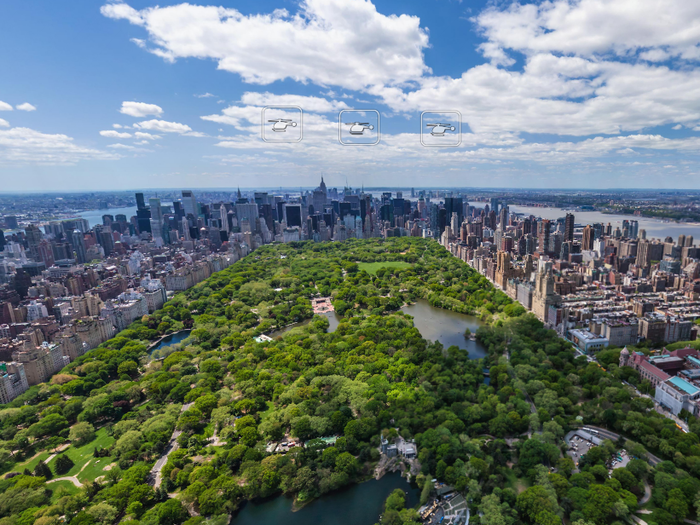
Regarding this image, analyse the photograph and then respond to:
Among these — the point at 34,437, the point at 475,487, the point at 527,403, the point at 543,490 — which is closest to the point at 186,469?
the point at 34,437

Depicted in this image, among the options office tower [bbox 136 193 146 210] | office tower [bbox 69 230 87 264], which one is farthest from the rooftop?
office tower [bbox 136 193 146 210]

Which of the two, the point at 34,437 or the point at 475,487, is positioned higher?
the point at 475,487

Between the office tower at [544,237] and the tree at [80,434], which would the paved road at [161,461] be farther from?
the office tower at [544,237]

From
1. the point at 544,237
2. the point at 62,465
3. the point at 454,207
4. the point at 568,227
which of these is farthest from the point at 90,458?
the point at 454,207

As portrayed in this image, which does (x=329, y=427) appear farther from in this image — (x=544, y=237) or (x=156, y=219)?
(x=156, y=219)

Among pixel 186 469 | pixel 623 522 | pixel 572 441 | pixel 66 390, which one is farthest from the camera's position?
pixel 66 390

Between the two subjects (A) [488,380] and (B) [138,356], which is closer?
(A) [488,380]

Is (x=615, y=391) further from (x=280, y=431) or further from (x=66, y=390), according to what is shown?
(x=66, y=390)
